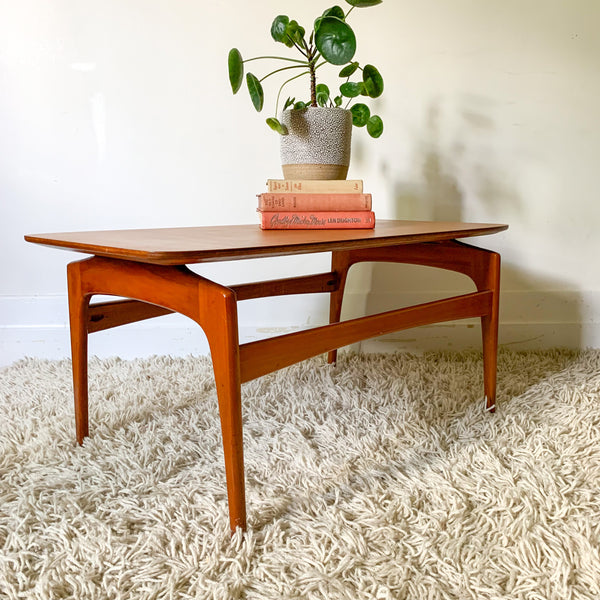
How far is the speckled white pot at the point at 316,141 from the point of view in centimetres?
98

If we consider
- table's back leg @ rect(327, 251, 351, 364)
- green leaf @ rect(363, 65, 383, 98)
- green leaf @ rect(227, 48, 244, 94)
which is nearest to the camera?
green leaf @ rect(227, 48, 244, 94)

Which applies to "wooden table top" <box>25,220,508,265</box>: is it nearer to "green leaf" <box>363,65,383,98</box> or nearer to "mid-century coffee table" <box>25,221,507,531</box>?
"mid-century coffee table" <box>25,221,507,531</box>

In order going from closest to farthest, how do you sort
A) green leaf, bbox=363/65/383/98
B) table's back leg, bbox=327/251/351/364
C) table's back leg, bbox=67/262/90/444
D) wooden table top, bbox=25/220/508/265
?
wooden table top, bbox=25/220/508/265, table's back leg, bbox=67/262/90/444, green leaf, bbox=363/65/383/98, table's back leg, bbox=327/251/351/364

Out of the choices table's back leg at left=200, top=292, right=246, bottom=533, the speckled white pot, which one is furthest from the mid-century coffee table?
the speckled white pot

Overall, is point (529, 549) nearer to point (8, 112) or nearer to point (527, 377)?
point (527, 377)

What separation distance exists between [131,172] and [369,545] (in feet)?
3.65

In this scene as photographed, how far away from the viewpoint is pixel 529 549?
2.05 feet

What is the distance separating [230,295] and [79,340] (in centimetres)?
42

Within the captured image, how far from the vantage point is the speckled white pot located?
98cm

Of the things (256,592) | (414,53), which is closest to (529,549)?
(256,592)

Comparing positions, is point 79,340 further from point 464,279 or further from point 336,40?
point 464,279

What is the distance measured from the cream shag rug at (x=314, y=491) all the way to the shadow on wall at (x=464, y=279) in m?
0.27

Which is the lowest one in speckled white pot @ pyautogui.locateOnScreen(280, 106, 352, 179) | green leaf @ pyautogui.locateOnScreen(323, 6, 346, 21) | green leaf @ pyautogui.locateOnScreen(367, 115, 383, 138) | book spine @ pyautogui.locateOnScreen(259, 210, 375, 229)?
book spine @ pyautogui.locateOnScreen(259, 210, 375, 229)

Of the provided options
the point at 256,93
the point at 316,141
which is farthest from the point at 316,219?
the point at 256,93
